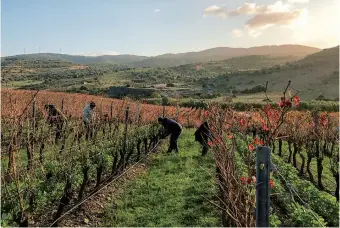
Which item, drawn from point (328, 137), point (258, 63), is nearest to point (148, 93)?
point (328, 137)

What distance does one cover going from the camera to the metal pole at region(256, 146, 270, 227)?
3295 mm

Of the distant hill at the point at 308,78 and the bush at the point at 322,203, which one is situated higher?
the distant hill at the point at 308,78

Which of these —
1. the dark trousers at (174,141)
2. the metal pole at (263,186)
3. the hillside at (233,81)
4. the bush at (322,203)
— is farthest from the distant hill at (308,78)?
the metal pole at (263,186)

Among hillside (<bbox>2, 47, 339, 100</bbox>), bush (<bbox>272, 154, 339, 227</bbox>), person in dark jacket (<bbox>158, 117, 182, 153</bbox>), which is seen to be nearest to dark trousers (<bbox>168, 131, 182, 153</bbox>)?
person in dark jacket (<bbox>158, 117, 182, 153</bbox>)

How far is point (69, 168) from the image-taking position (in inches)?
302

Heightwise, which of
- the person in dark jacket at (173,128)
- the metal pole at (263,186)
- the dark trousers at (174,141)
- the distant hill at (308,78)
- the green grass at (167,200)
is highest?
the distant hill at (308,78)

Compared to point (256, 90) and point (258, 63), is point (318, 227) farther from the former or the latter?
point (258, 63)

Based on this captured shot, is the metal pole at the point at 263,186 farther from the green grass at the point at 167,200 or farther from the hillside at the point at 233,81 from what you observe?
the hillside at the point at 233,81

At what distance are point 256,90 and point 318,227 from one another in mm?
49181

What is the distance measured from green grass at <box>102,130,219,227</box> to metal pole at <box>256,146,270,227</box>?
1931 millimetres

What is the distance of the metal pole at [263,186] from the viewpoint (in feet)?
10.8

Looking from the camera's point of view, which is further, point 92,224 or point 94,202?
point 94,202

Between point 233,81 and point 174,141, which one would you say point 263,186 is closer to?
point 174,141

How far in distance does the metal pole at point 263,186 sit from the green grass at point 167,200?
76.0 inches
